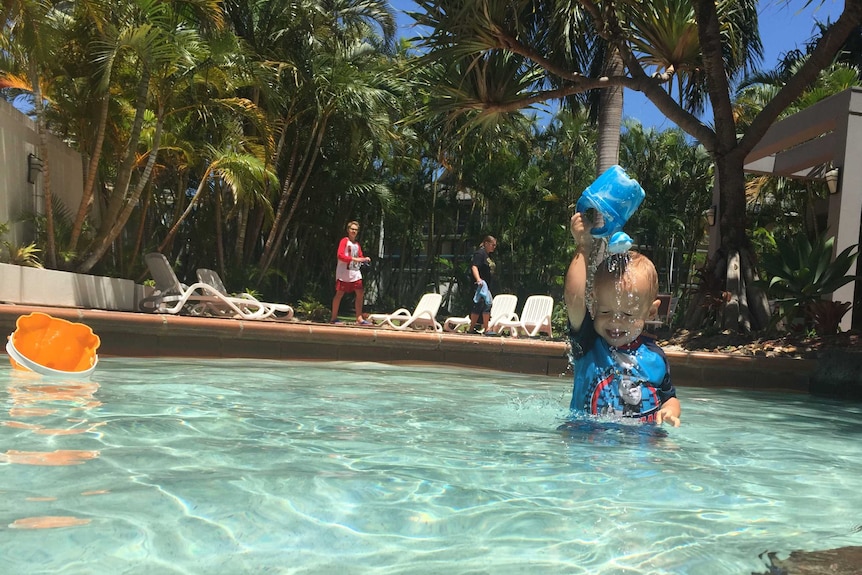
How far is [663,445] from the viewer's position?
336 centimetres

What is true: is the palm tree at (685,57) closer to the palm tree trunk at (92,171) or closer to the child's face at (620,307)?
the palm tree trunk at (92,171)

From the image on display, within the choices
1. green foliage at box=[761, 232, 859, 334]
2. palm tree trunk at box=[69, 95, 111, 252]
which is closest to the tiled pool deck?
green foliage at box=[761, 232, 859, 334]

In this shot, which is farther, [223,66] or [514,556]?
[223,66]

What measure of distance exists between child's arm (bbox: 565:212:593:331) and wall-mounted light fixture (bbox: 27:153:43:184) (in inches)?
427

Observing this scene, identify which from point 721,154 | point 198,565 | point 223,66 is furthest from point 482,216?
point 198,565

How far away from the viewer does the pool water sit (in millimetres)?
1823

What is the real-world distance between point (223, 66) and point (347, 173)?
8.55 meters

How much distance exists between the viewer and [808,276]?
8.78 m

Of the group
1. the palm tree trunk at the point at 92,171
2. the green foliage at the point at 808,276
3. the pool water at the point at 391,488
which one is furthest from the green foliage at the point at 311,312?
the pool water at the point at 391,488

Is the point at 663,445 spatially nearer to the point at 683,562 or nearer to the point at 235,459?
the point at 683,562

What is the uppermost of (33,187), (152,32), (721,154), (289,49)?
(289,49)

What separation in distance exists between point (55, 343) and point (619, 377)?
4.10m

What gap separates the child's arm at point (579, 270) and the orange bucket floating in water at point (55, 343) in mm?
3371

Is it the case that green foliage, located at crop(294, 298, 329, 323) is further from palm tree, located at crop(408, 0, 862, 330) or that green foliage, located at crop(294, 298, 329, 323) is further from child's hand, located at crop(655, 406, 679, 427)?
child's hand, located at crop(655, 406, 679, 427)
